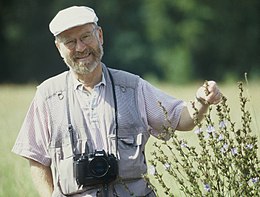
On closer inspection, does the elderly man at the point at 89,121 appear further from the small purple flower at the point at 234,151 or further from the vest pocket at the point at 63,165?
the small purple flower at the point at 234,151

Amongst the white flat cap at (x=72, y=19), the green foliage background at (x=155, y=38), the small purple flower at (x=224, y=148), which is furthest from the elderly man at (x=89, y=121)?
the green foliage background at (x=155, y=38)

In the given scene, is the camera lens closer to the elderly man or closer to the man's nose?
the elderly man

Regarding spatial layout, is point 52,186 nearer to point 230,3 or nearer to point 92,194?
point 92,194

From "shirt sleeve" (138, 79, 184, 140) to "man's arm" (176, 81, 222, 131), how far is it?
28 millimetres

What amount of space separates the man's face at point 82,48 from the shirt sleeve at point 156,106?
0.98 feet

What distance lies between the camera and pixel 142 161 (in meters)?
4.40

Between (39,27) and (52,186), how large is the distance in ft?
94.8

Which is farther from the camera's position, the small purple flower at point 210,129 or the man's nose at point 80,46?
the man's nose at point 80,46

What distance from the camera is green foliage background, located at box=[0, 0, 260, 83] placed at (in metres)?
31.7

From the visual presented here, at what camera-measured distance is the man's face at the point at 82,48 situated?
4348mm

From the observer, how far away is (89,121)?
4.41m

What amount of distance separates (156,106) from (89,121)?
0.35 meters

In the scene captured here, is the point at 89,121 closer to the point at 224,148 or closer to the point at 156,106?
the point at 156,106

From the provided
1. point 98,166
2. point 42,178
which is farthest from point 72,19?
point 42,178
